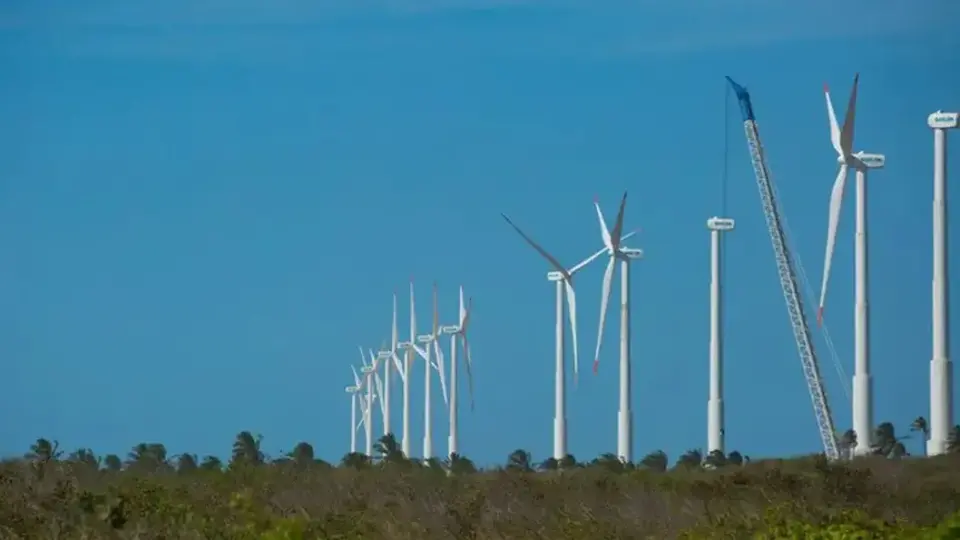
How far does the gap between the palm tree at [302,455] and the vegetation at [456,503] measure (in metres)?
2.01

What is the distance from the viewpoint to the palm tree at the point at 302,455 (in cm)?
6338

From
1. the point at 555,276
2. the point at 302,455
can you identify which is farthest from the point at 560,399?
the point at 302,455

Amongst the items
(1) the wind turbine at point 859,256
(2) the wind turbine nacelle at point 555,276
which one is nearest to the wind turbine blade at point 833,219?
(1) the wind turbine at point 859,256

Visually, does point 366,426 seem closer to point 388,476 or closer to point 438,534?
point 388,476

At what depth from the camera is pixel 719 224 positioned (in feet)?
382

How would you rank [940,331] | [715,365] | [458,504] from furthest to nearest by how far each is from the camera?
[715,365], [940,331], [458,504]

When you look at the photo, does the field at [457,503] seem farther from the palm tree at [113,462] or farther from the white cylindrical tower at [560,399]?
the white cylindrical tower at [560,399]

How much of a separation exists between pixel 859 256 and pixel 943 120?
693cm

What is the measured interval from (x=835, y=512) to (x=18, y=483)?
57.8 ft

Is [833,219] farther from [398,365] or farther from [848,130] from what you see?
[398,365]

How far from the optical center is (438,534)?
36.0 m

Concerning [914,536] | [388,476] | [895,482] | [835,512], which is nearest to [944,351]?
[895,482]

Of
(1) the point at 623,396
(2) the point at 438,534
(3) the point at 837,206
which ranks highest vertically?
(3) the point at 837,206

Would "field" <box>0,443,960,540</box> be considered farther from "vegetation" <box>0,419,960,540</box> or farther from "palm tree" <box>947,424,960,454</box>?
"palm tree" <box>947,424,960,454</box>
